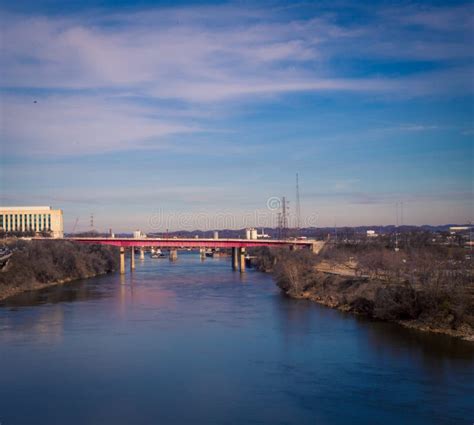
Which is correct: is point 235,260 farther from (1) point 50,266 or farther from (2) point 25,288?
(2) point 25,288

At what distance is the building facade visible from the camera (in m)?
57.9

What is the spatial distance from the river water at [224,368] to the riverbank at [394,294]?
→ 68 centimetres

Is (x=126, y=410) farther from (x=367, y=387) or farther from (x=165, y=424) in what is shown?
(x=367, y=387)

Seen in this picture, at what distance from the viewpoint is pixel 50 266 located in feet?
91.1

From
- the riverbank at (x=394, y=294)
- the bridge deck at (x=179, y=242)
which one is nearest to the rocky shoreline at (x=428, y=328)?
the riverbank at (x=394, y=294)

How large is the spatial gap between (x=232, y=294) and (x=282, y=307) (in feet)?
13.7

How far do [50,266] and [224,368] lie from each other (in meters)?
18.8

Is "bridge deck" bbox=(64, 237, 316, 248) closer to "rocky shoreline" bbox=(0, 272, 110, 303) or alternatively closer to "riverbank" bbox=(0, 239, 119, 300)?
"riverbank" bbox=(0, 239, 119, 300)

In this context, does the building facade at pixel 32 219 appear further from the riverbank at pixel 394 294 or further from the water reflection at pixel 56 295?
the riverbank at pixel 394 294

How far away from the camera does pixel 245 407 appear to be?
8.96 metres

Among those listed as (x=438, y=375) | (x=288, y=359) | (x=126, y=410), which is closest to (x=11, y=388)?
(x=126, y=410)

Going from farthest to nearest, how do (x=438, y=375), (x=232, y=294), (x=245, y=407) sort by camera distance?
(x=232, y=294) → (x=438, y=375) → (x=245, y=407)

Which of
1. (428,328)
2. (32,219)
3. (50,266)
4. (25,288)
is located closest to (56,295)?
(25,288)

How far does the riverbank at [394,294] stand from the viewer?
47.5 ft
